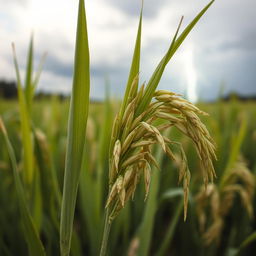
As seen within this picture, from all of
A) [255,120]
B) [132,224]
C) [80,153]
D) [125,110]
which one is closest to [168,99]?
[125,110]

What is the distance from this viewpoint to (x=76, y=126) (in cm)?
55

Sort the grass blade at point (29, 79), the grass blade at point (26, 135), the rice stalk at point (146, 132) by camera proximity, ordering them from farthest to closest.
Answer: the grass blade at point (29, 79) → the grass blade at point (26, 135) → the rice stalk at point (146, 132)

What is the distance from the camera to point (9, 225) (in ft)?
5.16

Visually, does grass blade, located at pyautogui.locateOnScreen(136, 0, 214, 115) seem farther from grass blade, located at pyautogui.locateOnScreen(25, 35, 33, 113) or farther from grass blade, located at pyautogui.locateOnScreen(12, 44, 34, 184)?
grass blade, located at pyautogui.locateOnScreen(25, 35, 33, 113)

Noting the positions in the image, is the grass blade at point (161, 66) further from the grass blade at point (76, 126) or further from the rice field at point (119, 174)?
the grass blade at point (76, 126)

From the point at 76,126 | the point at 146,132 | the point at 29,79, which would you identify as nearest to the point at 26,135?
the point at 29,79

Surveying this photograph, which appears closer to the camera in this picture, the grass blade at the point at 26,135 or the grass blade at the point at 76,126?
the grass blade at the point at 76,126

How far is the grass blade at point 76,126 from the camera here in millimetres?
531

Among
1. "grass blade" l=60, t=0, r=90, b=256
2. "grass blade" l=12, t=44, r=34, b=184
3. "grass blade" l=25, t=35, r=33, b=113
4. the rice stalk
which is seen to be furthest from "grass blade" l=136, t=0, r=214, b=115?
"grass blade" l=25, t=35, r=33, b=113

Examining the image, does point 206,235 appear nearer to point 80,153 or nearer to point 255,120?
point 80,153

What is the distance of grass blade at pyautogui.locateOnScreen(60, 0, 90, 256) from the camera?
53cm

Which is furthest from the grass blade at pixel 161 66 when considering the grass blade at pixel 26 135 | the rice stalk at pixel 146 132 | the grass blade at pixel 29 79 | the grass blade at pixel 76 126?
the grass blade at pixel 29 79

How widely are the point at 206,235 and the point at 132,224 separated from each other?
450 mm

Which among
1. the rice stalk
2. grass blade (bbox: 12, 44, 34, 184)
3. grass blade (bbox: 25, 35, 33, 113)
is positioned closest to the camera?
the rice stalk
